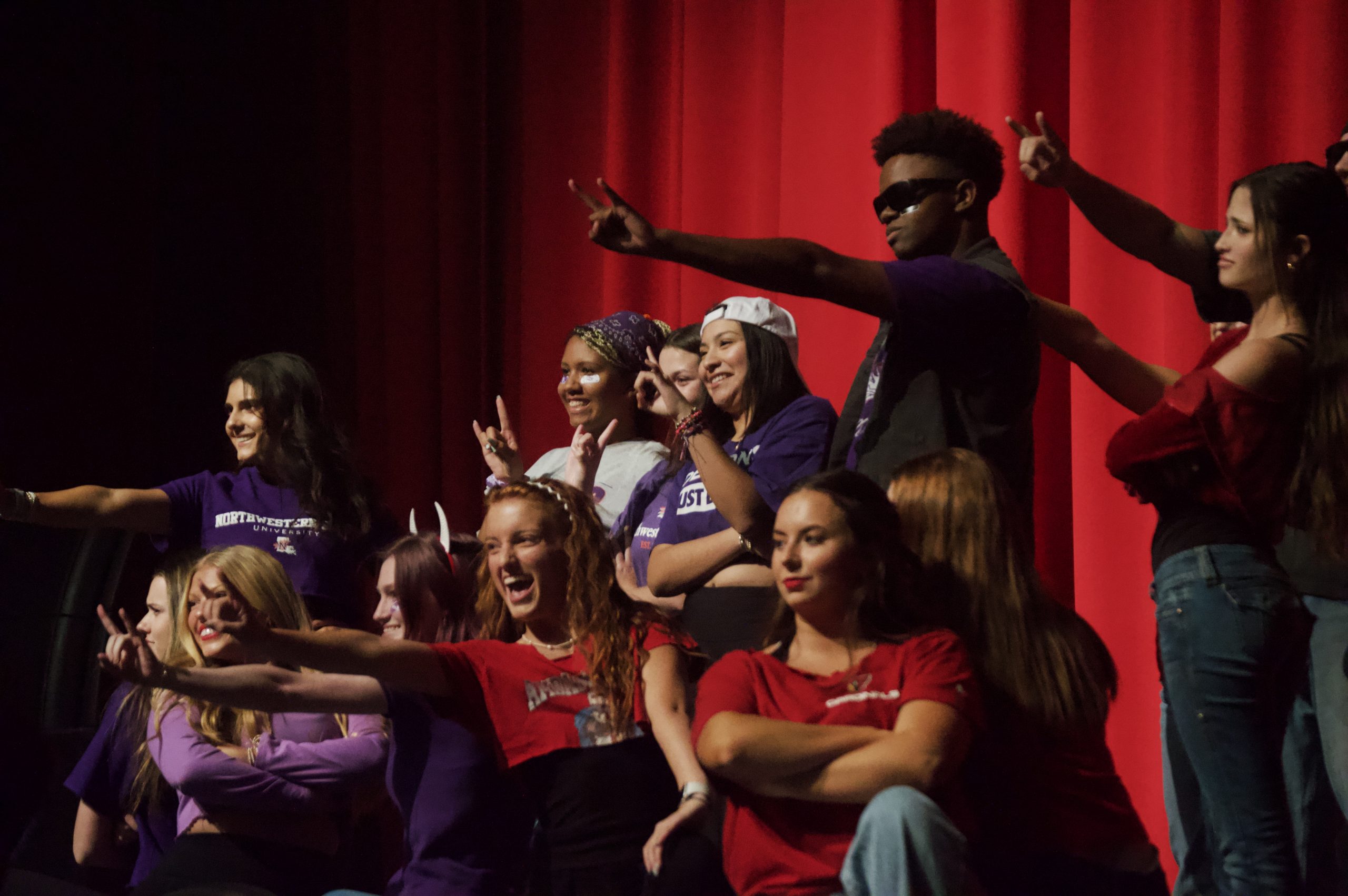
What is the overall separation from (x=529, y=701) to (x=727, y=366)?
84 cm

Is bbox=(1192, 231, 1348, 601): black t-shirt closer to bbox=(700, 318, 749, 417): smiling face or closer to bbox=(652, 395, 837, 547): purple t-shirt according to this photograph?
bbox=(652, 395, 837, 547): purple t-shirt

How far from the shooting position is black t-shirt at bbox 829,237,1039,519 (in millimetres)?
1915

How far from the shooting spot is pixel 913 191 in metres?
2.16

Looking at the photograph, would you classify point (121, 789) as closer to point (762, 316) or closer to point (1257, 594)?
point (762, 316)

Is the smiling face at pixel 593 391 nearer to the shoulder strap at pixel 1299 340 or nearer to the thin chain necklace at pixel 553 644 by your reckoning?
the thin chain necklace at pixel 553 644

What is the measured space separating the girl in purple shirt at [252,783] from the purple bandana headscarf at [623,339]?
1.07 m

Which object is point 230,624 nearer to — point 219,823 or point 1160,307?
point 219,823

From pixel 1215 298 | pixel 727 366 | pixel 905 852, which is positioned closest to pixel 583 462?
pixel 727 366

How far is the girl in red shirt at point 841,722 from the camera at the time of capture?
1539 millimetres

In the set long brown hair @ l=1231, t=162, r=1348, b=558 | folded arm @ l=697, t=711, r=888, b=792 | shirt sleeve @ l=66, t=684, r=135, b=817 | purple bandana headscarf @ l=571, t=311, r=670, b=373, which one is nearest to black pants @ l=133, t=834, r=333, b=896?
shirt sleeve @ l=66, t=684, r=135, b=817

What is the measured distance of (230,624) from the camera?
1.70m

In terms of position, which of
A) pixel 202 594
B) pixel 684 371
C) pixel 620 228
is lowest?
pixel 202 594

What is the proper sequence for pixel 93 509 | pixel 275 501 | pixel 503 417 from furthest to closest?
pixel 275 501 < pixel 93 509 < pixel 503 417

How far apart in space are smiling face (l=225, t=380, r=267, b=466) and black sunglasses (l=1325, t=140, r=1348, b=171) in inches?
88.0
